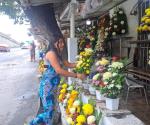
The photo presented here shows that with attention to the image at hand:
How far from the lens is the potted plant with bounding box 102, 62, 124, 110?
3.57m

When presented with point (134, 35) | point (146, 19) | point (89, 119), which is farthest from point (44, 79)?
point (134, 35)

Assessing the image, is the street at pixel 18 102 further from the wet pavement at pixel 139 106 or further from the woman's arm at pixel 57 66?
the woman's arm at pixel 57 66

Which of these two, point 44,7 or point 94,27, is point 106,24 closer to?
point 94,27

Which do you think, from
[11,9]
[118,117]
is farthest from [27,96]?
[118,117]

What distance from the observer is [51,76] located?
5.05 meters

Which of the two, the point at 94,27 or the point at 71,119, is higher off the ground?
the point at 94,27

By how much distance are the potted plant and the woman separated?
110cm

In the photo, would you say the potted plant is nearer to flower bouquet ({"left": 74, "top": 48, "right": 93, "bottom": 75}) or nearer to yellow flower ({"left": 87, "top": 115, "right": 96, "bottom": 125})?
yellow flower ({"left": 87, "top": 115, "right": 96, "bottom": 125})

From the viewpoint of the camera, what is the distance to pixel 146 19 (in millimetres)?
6938

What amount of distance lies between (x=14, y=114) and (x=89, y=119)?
4.93 m

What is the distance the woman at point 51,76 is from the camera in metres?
4.74

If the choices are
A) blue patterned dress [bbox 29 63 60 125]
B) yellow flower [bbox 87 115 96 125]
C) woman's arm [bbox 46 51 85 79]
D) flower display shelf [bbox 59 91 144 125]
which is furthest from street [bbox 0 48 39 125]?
flower display shelf [bbox 59 91 144 125]

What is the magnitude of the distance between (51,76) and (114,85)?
1702mm

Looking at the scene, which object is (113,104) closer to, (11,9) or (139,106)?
(139,106)
